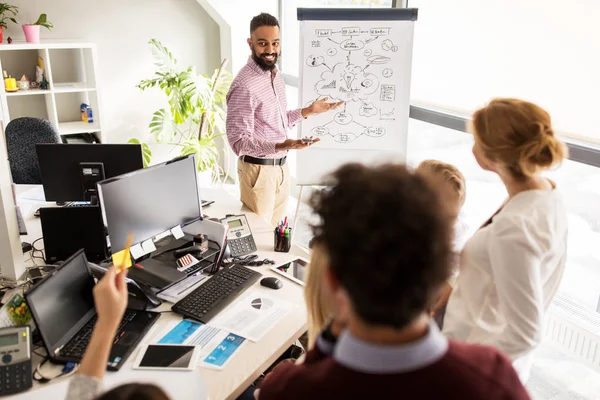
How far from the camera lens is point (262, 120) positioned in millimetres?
2945

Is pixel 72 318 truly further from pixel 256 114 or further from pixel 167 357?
pixel 256 114

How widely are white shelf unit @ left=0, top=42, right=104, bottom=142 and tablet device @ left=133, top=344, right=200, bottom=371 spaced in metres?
3.01

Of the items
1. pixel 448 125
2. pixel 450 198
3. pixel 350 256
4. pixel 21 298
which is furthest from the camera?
pixel 448 125

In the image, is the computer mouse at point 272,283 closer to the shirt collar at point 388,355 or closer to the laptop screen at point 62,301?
the laptop screen at point 62,301

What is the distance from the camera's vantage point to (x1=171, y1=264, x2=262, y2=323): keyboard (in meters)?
1.75

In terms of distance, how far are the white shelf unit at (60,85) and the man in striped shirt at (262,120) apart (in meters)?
1.80

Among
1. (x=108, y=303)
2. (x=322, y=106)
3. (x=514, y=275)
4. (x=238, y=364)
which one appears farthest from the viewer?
(x=322, y=106)

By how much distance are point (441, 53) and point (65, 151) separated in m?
2.22

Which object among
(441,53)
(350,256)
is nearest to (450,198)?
(350,256)

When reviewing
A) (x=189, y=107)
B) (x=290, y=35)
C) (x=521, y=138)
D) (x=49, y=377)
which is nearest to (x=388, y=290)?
(x=521, y=138)

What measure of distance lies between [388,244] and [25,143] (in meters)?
Answer: 3.29

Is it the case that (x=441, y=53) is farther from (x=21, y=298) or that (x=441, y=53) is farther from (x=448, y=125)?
(x=21, y=298)

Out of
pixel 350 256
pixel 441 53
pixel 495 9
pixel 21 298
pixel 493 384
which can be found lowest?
pixel 21 298

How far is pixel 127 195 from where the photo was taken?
1.83 m
